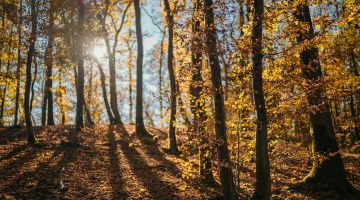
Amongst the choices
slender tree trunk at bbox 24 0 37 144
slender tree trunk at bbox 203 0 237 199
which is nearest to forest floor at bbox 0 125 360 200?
slender tree trunk at bbox 24 0 37 144

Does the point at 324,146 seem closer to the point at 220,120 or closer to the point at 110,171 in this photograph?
the point at 220,120

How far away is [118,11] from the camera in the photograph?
2441 cm

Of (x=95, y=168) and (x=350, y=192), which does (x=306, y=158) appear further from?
(x=95, y=168)

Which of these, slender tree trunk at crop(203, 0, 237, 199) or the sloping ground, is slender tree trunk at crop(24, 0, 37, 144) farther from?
slender tree trunk at crop(203, 0, 237, 199)

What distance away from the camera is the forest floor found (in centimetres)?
957

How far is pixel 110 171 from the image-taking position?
12.1 metres

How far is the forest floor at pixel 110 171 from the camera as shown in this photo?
9.57 m

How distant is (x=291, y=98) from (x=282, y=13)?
2.18 metres

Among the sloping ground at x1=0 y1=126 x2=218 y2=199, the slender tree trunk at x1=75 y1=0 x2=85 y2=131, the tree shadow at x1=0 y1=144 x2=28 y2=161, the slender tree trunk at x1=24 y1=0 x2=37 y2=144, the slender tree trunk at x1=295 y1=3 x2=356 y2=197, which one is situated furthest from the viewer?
the slender tree trunk at x1=75 y1=0 x2=85 y2=131

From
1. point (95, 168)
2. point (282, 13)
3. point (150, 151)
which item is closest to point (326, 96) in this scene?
point (282, 13)

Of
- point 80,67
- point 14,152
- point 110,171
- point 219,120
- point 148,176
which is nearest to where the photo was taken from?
point 219,120

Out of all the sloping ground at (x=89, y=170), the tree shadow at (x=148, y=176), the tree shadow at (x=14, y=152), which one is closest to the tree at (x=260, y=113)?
the sloping ground at (x=89, y=170)

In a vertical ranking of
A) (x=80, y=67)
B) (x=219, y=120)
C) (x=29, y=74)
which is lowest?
(x=219, y=120)

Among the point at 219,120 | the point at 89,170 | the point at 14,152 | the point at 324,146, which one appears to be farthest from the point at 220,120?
the point at 14,152
